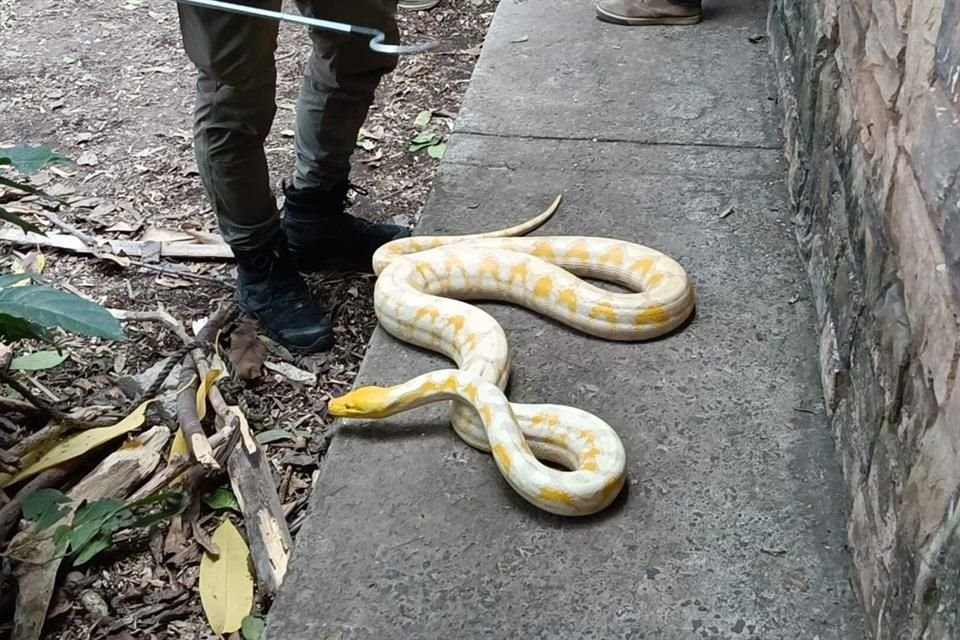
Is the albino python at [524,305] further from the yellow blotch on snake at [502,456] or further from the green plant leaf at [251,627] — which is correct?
the green plant leaf at [251,627]

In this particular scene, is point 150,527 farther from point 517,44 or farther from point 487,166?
point 517,44

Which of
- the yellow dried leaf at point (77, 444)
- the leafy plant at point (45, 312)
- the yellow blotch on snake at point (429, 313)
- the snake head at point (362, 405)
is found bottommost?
the yellow dried leaf at point (77, 444)

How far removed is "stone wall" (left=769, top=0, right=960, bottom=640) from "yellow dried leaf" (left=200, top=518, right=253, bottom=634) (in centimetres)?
157

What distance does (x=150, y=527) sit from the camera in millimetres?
2920

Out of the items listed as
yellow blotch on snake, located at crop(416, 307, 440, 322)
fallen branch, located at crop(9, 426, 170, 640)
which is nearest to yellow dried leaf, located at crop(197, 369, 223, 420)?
fallen branch, located at crop(9, 426, 170, 640)

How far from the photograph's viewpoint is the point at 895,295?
2043 millimetres

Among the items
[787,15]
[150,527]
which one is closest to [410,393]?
[150,527]

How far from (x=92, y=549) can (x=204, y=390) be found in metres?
0.66

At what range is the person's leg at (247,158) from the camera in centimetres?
285

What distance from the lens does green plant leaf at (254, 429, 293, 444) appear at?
127 inches

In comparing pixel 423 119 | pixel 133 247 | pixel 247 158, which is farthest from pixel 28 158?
pixel 423 119

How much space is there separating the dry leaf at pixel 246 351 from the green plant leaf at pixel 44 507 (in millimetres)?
804

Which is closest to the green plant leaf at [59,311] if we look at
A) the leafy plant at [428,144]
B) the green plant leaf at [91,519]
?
the green plant leaf at [91,519]

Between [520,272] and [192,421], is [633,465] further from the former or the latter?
[192,421]
